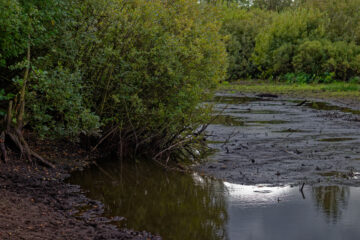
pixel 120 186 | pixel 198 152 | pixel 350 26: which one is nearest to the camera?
pixel 120 186

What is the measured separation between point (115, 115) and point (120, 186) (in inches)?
81.3

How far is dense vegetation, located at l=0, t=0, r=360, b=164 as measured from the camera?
379 inches

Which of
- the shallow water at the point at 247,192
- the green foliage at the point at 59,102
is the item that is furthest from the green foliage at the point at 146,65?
the shallow water at the point at 247,192

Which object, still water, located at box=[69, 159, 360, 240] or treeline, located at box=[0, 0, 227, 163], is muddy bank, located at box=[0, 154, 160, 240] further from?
treeline, located at box=[0, 0, 227, 163]

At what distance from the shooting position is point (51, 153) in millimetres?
11797

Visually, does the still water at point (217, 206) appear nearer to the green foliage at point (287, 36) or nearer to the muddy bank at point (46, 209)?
the muddy bank at point (46, 209)

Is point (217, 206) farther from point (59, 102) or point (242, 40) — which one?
point (242, 40)

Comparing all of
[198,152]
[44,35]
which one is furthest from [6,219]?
[198,152]

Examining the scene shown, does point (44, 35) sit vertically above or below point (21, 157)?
above

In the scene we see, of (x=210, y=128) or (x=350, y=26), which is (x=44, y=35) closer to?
(x=210, y=128)

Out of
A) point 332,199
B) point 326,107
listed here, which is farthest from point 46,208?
point 326,107

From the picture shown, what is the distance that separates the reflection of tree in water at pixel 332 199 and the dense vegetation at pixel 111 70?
144 inches

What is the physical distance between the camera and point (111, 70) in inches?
439

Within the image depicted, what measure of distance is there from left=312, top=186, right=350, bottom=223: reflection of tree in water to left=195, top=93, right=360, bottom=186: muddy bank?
0.50m
